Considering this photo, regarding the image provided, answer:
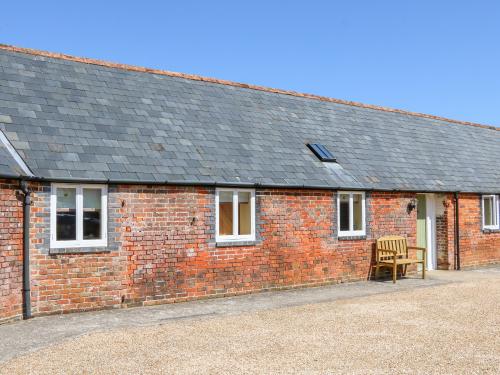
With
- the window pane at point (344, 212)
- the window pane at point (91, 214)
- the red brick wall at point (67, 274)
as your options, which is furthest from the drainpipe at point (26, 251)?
the window pane at point (344, 212)

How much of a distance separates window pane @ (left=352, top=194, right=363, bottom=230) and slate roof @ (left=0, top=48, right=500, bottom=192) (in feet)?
1.27

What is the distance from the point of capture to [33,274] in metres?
9.90

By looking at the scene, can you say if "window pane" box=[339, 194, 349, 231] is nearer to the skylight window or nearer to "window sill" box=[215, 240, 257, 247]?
the skylight window

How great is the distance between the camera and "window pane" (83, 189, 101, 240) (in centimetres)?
1064

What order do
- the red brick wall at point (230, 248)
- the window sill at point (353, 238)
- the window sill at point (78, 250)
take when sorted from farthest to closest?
the window sill at point (353, 238)
the red brick wall at point (230, 248)
the window sill at point (78, 250)

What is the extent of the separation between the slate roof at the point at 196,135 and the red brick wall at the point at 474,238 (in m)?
0.56

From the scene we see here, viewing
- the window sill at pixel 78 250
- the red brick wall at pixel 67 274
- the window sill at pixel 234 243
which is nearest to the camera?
the red brick wall at pixel 67 274

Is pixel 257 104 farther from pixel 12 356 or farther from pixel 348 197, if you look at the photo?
pixel 12 356

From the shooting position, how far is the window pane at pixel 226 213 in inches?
484

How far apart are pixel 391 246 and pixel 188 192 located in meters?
6.35

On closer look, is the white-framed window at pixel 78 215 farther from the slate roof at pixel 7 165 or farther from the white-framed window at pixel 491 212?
the white-framed window at pixel 491 212

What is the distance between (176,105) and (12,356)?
27.6ft

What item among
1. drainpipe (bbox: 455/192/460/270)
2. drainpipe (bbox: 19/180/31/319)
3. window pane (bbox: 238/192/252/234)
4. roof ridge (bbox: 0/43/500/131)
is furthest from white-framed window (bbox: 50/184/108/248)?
drainpipe (bbox: 455/192/460/270)

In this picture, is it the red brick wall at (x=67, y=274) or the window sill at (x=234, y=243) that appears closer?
the red brick wall at (x=67, y=274)
